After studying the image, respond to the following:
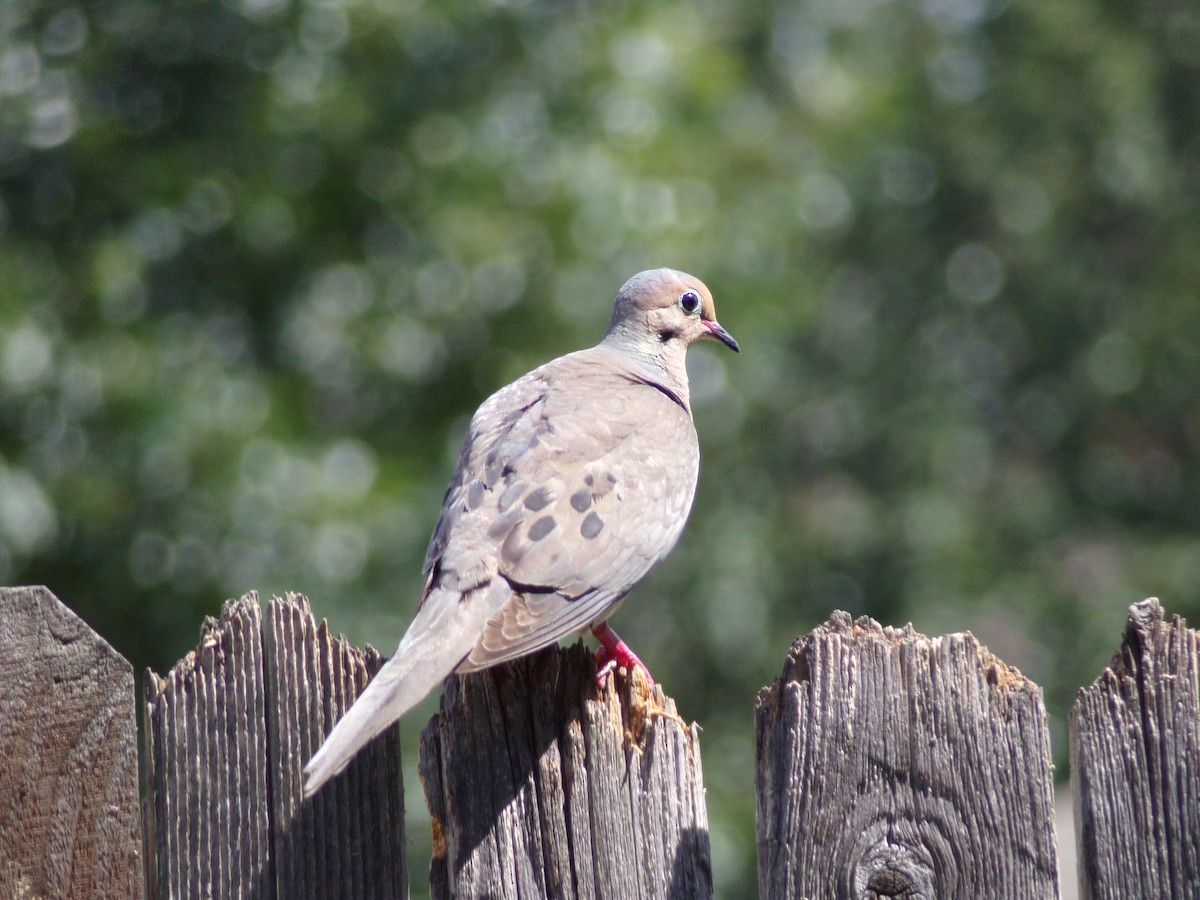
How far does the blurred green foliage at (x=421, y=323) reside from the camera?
5941 mm

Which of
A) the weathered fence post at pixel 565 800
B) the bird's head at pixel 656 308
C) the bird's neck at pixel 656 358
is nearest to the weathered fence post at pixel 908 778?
the weathered fence post at pixel 565 800

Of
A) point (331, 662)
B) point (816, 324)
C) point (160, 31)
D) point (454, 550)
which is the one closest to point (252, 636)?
point (331, 662)

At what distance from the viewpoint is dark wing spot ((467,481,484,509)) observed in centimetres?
287

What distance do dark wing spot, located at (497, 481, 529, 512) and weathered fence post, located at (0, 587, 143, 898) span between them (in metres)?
0.99

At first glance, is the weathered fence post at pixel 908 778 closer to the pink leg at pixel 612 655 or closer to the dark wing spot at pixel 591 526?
the pink leg at pixel 612 655

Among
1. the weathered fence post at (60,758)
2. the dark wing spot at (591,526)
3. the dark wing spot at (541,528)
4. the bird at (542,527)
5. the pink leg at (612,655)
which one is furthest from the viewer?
the dark wing spot at (591,526)

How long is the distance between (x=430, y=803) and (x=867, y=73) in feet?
35.3

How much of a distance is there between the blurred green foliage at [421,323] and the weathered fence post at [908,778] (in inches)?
159

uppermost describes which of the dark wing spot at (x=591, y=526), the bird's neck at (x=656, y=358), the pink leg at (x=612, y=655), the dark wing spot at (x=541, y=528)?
the bird's neck at (x=656, y=358)

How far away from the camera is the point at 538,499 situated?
2936 millimetres

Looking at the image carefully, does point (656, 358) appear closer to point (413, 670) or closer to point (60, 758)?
point (413, 670)

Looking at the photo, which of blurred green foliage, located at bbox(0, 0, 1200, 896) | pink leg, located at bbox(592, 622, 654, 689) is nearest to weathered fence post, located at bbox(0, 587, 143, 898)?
pink leg, located at bbox(592, 622, 654, 689)

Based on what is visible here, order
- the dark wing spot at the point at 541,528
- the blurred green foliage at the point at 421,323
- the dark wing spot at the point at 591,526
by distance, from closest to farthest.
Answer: the dark wing spot at the point at 541,528
the dark wing spot at the point at 591,526
the blurred green foliage at the point at 421,323

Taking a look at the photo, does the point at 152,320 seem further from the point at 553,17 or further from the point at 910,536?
the point at 910,536
